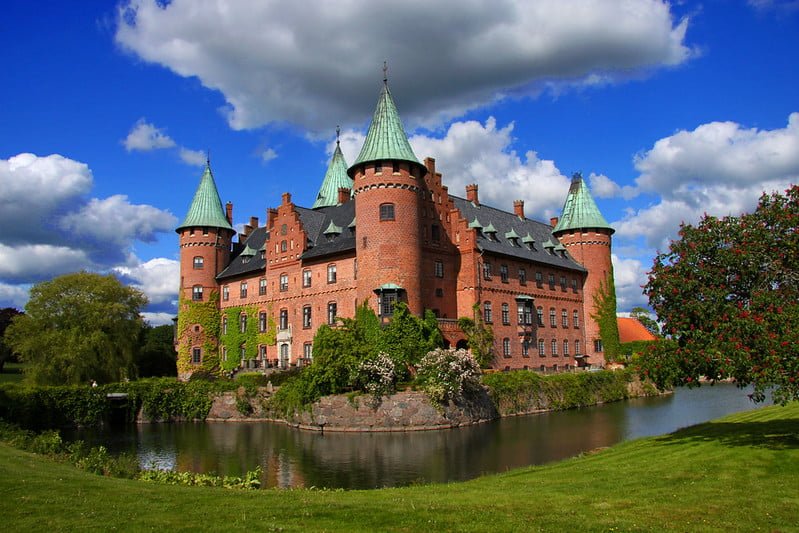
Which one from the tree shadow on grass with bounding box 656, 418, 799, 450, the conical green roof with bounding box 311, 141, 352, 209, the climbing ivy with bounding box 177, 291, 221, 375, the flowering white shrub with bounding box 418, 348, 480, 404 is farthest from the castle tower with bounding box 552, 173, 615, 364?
the tree shadow on grass with bounding box 656, 418, 799, 450

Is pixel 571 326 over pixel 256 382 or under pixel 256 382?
over

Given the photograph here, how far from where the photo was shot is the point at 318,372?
36719 millimetres

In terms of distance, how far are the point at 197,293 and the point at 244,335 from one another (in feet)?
20.9

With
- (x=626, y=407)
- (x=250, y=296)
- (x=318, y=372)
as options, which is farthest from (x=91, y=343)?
(x=626, y=407)

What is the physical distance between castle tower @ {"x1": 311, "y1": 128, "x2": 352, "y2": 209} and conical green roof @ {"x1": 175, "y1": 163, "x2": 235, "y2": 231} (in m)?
9.98

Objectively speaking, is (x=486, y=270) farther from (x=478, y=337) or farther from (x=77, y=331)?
(x=77, y=331)

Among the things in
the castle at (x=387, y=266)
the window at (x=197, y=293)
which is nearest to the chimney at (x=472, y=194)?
the castle at (x=387, y=266)

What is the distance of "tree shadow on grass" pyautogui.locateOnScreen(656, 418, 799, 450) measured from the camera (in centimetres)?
1824

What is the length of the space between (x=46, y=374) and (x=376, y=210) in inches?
1077

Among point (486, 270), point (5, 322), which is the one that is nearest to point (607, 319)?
point (486, 270)

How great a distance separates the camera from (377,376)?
3584cm

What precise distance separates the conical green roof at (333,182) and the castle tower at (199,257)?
33.6 feet

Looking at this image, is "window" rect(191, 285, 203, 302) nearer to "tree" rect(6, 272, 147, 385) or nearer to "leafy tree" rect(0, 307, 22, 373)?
"tree" rect(6, 272, 147, 385)

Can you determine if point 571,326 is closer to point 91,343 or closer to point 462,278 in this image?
point 462,278
